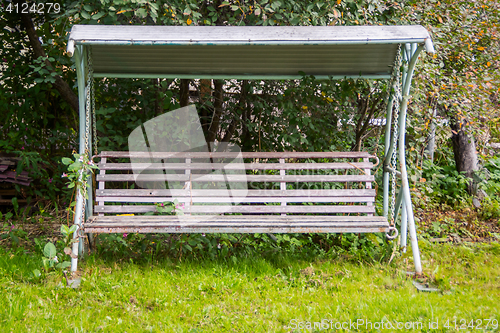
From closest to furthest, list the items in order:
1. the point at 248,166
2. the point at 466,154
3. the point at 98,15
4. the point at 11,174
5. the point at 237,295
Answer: the point at 237,295, the point at 98,15, the point at 248,166, the point at 11,174, the point at 466,154

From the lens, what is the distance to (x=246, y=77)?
13.7 feet

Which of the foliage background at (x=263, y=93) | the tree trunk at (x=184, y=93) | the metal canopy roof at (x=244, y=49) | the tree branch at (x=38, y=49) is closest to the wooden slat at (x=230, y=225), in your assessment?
the foliage background at (x=263, y=93)

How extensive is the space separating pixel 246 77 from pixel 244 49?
21.4 inches

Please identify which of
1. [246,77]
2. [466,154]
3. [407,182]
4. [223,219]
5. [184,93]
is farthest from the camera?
[466,154]

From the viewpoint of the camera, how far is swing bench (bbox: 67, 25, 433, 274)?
3.10 meters

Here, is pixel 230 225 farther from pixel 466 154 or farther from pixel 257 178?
pixel 466 154

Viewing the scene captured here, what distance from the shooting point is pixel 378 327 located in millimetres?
2592

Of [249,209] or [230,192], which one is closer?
[249,209]

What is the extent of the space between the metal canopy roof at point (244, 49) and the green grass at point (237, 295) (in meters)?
1.90

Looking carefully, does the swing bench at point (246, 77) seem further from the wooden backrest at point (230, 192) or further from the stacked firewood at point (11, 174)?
the stacked firewood at point (11, 174)

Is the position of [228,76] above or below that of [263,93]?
above

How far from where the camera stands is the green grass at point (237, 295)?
2.69 m

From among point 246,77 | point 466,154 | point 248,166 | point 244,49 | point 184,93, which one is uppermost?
point 244,49

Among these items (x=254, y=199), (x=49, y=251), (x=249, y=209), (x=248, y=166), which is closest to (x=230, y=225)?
(x=249, y=209)
